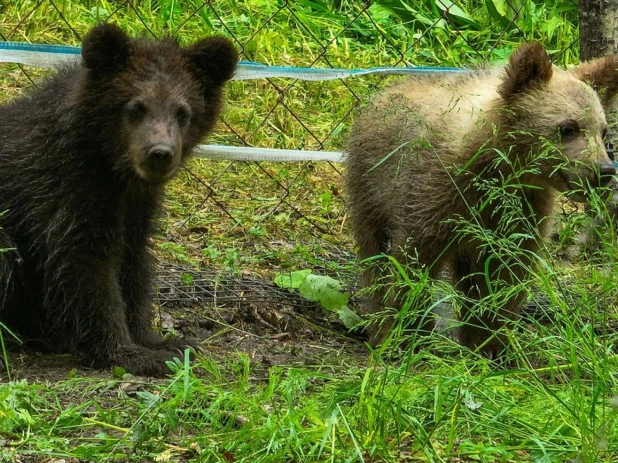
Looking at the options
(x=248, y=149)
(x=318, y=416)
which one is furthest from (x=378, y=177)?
(x=318, y=416)

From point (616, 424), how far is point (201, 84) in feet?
8.19

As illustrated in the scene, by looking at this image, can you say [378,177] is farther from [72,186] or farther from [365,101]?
[72,186]

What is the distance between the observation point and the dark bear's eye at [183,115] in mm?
4695

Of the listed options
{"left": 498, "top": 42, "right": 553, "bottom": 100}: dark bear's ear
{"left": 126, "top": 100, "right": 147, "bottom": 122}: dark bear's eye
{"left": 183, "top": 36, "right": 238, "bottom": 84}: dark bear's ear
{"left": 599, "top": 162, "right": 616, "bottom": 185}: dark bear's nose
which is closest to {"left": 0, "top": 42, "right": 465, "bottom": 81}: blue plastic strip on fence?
{"left": 183, "top": 36, "right": 238, "bottom": 84}: dark bear's ear

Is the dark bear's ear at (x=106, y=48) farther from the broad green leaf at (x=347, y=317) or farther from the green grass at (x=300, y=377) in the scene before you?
the broad green leaf at (x=347, y=317)

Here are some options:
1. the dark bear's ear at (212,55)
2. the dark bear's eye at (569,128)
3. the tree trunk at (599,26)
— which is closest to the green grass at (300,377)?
the dark bear's eye at (569,128)

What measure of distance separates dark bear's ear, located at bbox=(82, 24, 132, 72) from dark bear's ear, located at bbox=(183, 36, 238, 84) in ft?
1.06

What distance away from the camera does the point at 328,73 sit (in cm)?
616

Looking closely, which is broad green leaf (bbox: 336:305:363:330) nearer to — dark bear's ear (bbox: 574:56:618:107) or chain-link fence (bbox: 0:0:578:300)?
chain-link fence (bbox: 0:0:578:300)

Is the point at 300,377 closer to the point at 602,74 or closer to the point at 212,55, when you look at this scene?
the point at 212,55

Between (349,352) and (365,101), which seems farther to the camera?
(365,101)

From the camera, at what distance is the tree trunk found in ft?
19.7

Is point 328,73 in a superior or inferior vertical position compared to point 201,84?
inferior

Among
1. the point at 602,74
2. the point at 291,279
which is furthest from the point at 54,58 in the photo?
the point at 602,74
